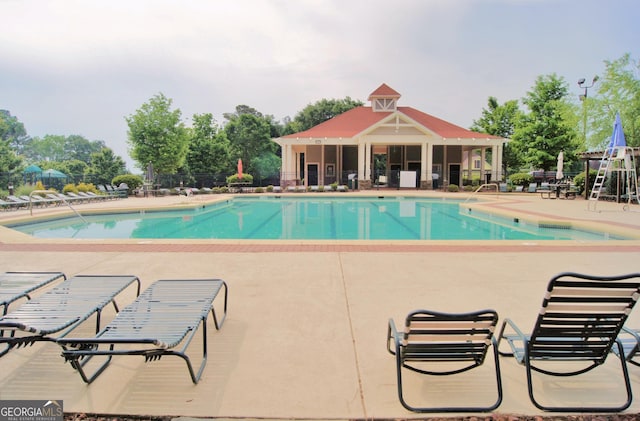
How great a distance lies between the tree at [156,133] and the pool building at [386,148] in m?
7.57

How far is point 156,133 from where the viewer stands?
88.0ft

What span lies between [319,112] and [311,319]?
4362 cm

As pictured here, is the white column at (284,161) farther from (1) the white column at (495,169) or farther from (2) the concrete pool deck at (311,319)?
(2) the concrete pool deck at (311,319)

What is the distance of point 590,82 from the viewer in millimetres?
25594

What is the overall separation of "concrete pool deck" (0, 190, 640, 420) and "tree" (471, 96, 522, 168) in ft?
105

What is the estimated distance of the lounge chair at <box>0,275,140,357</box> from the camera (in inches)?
108

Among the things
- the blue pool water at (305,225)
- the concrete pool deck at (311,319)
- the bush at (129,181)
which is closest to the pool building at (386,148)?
the bush at (129,181)

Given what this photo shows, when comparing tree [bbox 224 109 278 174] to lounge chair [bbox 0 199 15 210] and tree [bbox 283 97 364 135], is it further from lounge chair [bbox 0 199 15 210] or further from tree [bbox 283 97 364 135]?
lounge chair [bbox 0 199 15 210]

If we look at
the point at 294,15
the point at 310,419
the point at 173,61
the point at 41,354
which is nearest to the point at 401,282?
the point at 310,419

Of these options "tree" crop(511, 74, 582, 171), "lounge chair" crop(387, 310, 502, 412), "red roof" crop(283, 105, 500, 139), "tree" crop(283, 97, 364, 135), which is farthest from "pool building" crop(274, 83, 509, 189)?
"lounge chair" crop(387, 310, 502, 412)

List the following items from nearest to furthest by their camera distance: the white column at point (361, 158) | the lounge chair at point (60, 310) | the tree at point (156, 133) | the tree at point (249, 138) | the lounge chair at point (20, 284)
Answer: the lounge chair at point (60, 310) → the lounge chair at point (20, 284) → the tree at point (156, 133) → the white column at point (361, 158) → the tree at point (249, 138)

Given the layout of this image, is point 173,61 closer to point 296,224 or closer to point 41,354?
point 296,224

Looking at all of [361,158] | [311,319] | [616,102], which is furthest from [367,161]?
[311,319]

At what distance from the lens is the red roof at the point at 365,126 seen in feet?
99.7
